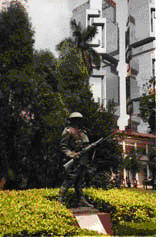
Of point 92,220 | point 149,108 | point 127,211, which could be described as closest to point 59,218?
point 92,220

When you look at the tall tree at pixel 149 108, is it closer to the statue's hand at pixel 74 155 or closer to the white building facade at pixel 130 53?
the white building facade at pixel 130 53

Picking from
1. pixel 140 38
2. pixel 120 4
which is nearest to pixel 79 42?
pixel 140 38

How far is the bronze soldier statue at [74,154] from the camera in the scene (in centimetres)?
563

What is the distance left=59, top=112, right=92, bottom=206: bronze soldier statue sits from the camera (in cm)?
563

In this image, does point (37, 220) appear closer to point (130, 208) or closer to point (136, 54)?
point (130, 208)

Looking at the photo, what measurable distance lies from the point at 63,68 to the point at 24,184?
624 centimetres

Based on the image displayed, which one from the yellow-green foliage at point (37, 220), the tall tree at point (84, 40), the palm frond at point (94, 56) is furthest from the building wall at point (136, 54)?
the yellow-green foliage at point (37, 220)

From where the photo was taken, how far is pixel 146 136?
28.7 metres

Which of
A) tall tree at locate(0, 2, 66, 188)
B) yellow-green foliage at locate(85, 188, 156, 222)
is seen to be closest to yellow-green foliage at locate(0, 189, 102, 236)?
yellow-green foliage at locate(85, 188, 156, 222)

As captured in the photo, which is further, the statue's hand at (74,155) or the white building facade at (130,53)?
the white building facade at (130,53)

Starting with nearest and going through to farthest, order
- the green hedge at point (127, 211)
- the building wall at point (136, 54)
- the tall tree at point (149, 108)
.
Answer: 1. the green hedge at point (127, 211)
2. the tall tree at point (149, 108)
3. the building wall at point (136, 54)

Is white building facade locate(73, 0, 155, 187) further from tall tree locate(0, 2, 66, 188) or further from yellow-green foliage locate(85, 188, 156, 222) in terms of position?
yellow-green foliage locate(85, 188, 156, 222)

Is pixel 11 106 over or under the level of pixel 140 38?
under

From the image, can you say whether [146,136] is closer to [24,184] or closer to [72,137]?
[24,184]
